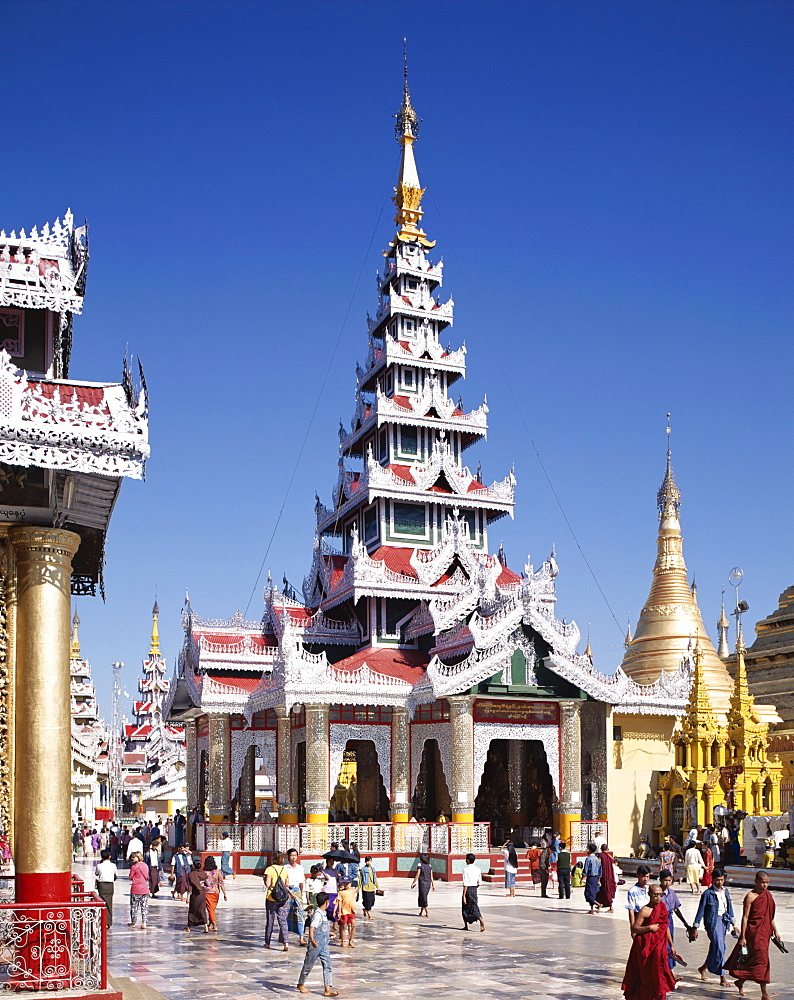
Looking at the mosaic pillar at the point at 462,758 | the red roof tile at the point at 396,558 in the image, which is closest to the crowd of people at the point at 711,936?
the mosaic pillar at the point at 462,758

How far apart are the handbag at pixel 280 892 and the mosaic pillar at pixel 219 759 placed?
17553 mm

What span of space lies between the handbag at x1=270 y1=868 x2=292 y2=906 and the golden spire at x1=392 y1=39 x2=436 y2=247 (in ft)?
95.4

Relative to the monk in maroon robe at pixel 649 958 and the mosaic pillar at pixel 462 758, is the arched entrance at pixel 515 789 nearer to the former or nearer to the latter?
the mosaic pillar at pixel 462 758

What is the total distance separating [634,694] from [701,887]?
866 cm

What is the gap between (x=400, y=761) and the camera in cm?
3195

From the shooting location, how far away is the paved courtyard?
13.8m

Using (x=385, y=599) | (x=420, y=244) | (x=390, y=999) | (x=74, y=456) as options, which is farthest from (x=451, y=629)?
(x=74, y=456)

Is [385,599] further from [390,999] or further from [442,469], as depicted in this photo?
[390,999]

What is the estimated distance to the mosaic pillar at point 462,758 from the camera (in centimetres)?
2986

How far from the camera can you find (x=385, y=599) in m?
35.5

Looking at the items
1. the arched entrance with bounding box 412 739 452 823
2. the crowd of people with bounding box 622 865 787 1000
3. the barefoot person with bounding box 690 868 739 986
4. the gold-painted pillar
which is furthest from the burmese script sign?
the gold-painted pillar

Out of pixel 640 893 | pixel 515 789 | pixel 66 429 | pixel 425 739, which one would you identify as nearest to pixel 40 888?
pixel 66 429

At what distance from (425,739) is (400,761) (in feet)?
2.90

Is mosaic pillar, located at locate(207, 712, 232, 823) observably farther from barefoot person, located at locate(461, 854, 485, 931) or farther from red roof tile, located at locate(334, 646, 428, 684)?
barefoot person, located at locate(461, 854, 485, 931)
